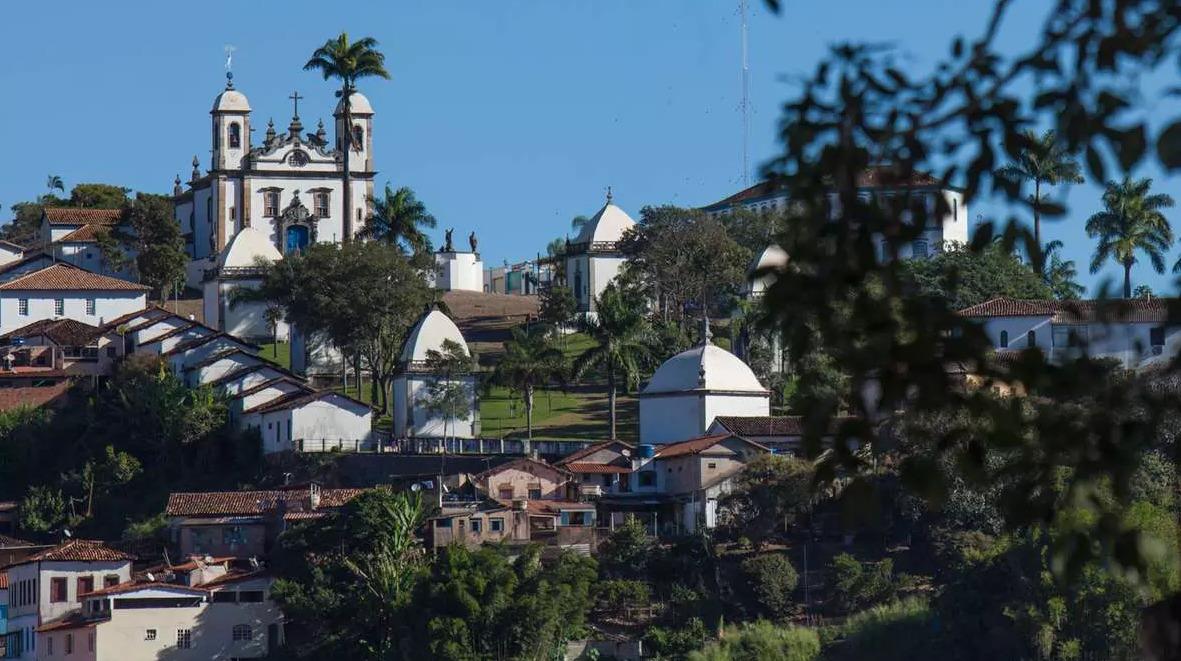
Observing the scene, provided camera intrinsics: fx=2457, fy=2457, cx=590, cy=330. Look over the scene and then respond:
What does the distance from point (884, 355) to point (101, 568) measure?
207ft

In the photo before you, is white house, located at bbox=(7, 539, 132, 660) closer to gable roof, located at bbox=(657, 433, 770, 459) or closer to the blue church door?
gable roof, located at bbox=(657, 433, 770, 459)

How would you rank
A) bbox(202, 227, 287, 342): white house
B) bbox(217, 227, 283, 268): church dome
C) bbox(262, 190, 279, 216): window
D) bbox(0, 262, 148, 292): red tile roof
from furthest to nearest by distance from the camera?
bbox(262, 190, 279, 216): window, bbox(217, 227, 283, 268): church dome, bbox(202, 227, 287, 342): white house, bbox(0, 262, 148, 292): red tile roof

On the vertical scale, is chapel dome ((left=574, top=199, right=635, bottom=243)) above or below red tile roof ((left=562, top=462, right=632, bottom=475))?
above

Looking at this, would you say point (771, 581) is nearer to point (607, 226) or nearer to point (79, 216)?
point (607, 226)

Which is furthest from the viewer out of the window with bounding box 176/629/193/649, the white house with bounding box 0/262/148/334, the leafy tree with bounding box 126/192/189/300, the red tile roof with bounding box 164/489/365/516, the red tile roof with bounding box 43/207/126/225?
the red tile roof with bounding box 43/207/126/225

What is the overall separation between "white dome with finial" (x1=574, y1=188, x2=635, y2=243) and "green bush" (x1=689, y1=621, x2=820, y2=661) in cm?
4538

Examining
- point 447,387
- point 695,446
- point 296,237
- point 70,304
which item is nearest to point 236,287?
point 70,304

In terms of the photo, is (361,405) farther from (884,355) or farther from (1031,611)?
(884,355)

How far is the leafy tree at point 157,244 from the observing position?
333 ft

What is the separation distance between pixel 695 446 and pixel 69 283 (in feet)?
111

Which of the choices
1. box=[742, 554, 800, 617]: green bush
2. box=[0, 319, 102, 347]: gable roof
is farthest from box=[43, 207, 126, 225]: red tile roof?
box=[742, 554, 800, 617]: green bush

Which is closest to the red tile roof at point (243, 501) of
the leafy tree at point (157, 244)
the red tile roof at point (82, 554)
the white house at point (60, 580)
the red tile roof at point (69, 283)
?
the red tile roof at point (82, 554)

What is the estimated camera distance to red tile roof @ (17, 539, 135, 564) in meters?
69.1

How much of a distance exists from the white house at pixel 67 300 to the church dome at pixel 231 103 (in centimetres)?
1803
